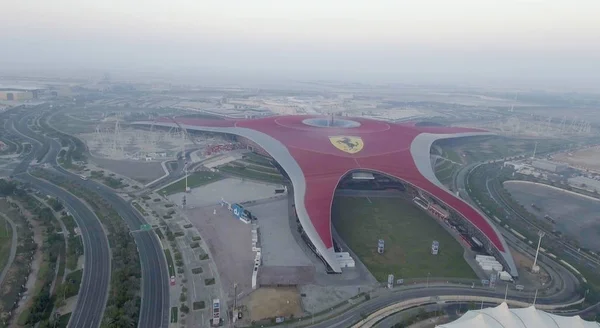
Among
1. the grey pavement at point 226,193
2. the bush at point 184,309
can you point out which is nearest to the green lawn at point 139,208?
the grey pavement at point 226,193

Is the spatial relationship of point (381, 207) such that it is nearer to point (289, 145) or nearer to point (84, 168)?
point (289, 145)

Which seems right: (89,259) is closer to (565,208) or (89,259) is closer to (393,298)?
(393,298)

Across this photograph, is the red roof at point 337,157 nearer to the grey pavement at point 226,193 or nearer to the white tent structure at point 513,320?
the grey pavement at point 226,193

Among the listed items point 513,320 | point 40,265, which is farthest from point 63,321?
point 513,320

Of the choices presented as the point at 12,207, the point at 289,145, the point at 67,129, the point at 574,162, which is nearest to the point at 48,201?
the point at 12,207

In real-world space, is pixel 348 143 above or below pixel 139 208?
above

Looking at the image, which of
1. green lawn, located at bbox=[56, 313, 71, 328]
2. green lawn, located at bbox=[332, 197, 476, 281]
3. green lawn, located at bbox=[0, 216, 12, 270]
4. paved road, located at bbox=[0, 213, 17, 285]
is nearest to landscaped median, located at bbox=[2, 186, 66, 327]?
green lawn, located at bbox=[56, 313, 71, 328]

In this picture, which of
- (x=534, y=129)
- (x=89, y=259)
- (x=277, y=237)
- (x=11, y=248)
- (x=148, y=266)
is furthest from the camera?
(x=534, y=129)
